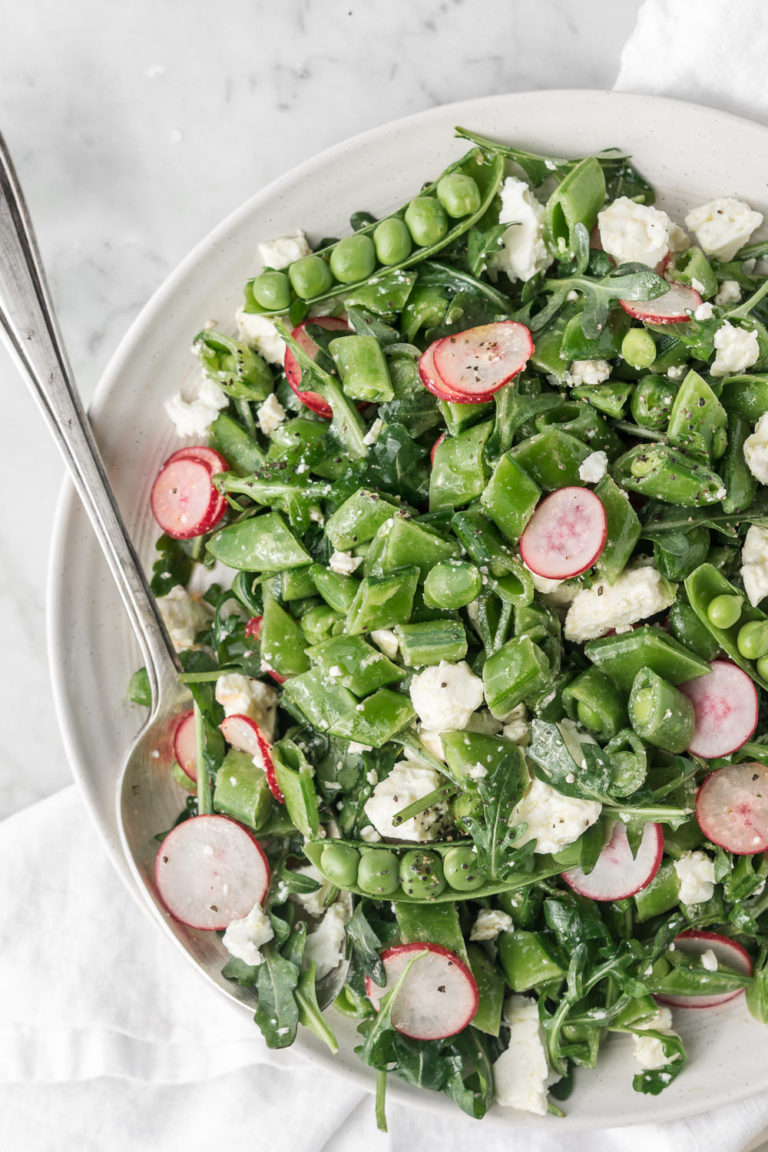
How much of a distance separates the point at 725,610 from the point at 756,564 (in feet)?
0.54

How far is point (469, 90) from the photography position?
9.46 ft

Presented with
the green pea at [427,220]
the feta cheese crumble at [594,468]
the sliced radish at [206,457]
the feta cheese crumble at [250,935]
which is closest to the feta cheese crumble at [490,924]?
the feta cheese crumble at [250,935]

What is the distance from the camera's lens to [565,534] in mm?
2227

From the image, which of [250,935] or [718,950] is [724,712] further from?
[250,935]

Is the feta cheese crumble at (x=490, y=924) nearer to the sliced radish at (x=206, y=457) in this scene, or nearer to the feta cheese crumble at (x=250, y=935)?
the feta cheese crumble at (x=250, y=935)

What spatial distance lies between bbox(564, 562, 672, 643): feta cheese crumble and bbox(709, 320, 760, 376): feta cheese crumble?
1.81ft

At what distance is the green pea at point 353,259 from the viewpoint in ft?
8.07

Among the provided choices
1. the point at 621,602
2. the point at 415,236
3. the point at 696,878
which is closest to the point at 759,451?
the point at 621,602

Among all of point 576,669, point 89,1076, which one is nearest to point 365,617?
point 576,669

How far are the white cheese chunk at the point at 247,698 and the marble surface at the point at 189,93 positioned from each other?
118cm

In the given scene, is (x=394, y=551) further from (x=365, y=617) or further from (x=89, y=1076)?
(x=89, y=1076)

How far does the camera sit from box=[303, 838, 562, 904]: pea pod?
245cm

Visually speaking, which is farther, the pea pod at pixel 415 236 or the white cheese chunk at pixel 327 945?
the white cheese chunk at pixel 327 945

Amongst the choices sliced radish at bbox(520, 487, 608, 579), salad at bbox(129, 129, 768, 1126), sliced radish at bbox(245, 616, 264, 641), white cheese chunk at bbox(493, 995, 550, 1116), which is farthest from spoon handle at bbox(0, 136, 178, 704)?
white cheese chunk at bbox(493, 995, 550, 1116)
